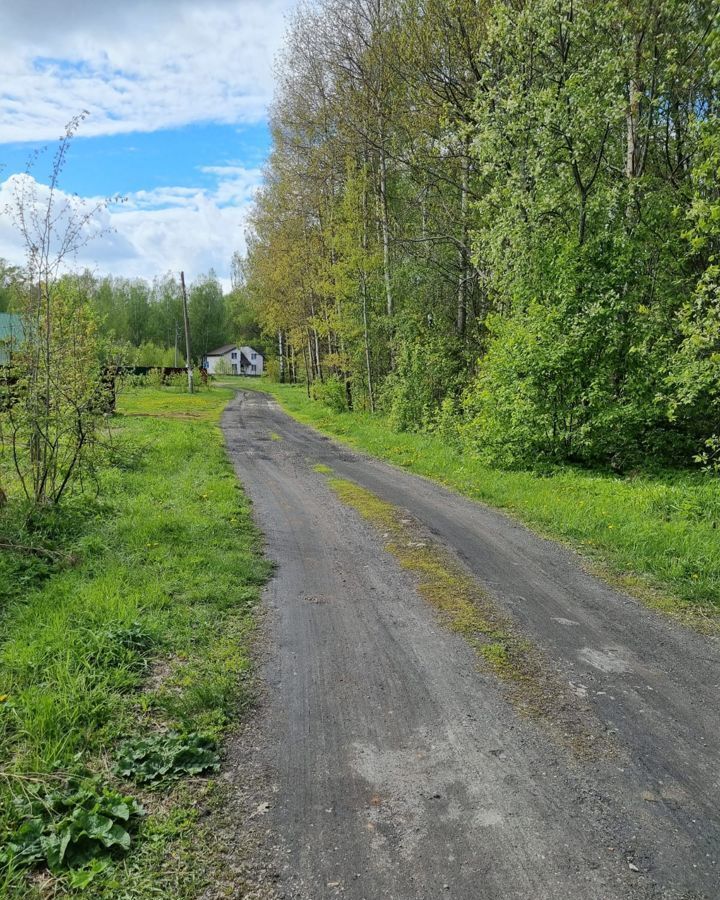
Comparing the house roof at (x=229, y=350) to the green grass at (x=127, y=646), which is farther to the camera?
the house roof at (x=229, y=350)

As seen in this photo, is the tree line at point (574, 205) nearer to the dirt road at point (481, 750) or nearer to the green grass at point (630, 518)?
the green grass at point (630, 518)

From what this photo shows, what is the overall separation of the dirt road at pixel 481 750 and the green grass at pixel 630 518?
1.94 ft

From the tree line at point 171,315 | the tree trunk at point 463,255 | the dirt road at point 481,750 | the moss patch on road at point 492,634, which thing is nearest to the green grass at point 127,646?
the dirt road at point 481,750

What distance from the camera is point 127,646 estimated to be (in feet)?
13.9

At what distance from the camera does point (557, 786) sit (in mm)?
2861

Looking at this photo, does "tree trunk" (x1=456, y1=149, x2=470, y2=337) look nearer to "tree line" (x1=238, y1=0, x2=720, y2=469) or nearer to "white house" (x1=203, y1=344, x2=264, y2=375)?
"tree line" (x1=238, y1=0, x2=720, y2=469)

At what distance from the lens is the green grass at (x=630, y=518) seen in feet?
18.2

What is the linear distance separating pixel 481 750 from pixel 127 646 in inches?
106

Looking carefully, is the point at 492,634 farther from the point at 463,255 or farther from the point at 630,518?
the point at 463,255

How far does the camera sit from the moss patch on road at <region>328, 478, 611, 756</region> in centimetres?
339

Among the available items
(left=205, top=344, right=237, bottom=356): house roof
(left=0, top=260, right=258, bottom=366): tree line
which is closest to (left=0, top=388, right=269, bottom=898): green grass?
(left=0, top=260, right=258, bottom=366): tree line

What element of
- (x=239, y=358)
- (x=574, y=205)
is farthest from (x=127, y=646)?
(x=239, y=358)

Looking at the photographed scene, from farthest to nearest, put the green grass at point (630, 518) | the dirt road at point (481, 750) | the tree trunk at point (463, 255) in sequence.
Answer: the tree trunk at point (463, 255), the green grass at point (630, 518), the dirt road at point (481, 750)

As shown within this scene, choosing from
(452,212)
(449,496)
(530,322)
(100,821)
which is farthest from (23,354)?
(452,212)
